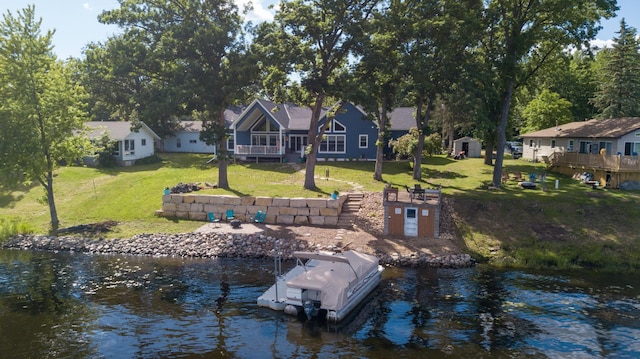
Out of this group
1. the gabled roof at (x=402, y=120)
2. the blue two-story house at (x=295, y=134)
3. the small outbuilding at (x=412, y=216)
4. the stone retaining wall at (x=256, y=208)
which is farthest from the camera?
the gabled roof at (x=402, y=120)

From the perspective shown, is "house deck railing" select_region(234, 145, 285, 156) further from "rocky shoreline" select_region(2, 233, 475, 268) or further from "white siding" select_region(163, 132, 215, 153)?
"rocky shoreline" select_region(2, 233, 475, 268)

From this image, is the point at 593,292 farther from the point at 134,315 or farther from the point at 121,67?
the point at 121,67

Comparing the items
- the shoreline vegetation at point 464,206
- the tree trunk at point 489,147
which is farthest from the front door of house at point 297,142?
the tree trunk at point 489,147

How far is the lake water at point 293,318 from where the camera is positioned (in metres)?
14.5

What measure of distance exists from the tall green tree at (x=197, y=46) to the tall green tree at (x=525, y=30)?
16779 millimetres

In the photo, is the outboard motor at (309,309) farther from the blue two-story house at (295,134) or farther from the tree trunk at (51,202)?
the blue two-story house at (295,134)

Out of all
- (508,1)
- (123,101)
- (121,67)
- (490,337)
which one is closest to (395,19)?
(508,1)

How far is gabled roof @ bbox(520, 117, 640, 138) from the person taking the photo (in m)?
34.1

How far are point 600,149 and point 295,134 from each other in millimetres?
27295

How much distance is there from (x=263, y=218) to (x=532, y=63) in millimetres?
23172

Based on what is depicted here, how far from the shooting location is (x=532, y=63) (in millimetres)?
35219

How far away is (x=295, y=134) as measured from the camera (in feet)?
160

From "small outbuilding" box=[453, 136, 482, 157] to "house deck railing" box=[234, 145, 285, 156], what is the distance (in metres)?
19.7

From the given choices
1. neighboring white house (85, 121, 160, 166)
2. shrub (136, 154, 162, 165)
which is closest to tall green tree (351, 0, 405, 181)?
neighboring white house (85, 121, 160, 166)
